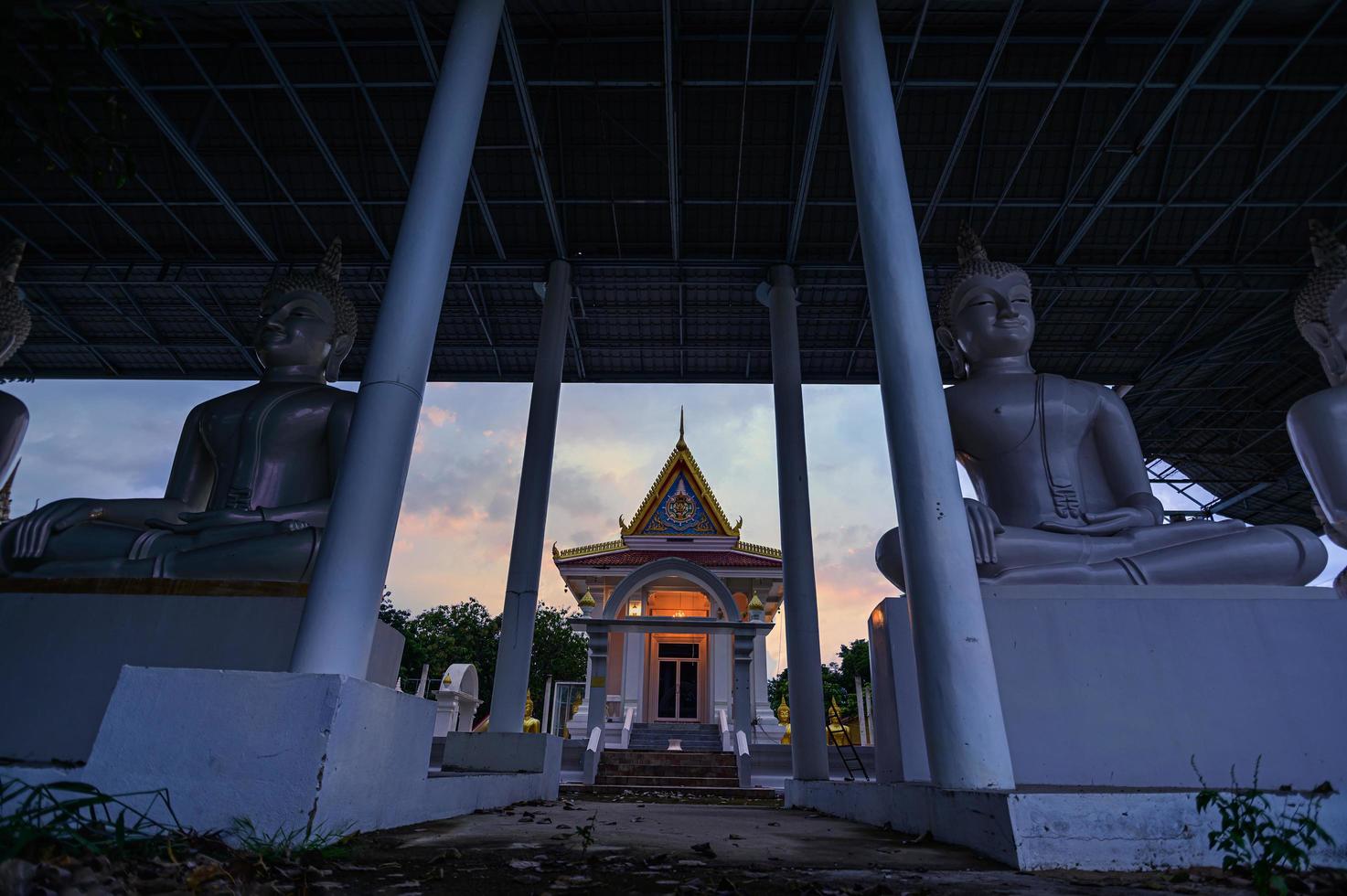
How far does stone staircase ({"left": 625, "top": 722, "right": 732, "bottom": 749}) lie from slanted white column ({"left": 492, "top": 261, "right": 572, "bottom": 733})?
7499 mm

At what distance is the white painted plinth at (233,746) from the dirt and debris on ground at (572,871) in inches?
7.2

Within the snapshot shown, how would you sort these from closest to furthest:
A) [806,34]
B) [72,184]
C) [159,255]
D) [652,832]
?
[652,832], [806,34], [72,184], [159,255]

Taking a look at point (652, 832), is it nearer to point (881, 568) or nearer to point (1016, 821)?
point (1016, 821)

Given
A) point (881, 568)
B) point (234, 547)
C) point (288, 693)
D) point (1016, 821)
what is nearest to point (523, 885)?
point (288, 693)

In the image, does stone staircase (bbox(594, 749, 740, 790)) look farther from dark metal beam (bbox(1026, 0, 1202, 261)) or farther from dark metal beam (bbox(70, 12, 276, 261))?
dark metal beam (bbox(70, 12, 276, 261))

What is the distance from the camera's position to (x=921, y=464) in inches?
151

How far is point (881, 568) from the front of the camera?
17.5 ft

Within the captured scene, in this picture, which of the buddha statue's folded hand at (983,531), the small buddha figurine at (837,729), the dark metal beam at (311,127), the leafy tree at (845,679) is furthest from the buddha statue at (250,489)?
the leafy tree at (845,679)

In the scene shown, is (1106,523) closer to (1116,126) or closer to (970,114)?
(970,114)

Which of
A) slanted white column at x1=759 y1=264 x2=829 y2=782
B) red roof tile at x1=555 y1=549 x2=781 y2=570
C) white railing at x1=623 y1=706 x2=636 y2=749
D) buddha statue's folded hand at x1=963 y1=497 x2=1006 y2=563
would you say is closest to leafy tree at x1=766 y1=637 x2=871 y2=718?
red roof tile at x1=555 y1=549 x2=781 y2=570

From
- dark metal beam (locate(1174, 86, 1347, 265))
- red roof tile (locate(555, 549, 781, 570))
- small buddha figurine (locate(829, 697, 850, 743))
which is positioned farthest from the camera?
red roof tile (locate(555, 549, 781, 570))

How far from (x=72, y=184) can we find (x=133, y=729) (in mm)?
10769

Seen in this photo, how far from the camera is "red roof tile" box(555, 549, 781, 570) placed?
22406mm

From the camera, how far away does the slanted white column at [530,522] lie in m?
8.64
